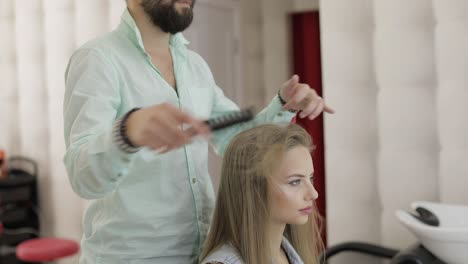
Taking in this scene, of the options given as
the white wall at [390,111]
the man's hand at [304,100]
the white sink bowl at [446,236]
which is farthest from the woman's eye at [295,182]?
the white wall at [390,111]

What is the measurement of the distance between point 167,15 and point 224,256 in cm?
44

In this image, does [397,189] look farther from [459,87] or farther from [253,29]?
[253,29]

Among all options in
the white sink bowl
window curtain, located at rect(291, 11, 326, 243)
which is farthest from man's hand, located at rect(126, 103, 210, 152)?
window curtain, located at rect(291, 11, 326, 243)

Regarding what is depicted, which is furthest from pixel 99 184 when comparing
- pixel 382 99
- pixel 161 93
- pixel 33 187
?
pixel 33 187

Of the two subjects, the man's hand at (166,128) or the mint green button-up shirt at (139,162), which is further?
the mint green button-up shirt at (139,162)

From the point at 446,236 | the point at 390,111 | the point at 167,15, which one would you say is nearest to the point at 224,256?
the point at 167,15

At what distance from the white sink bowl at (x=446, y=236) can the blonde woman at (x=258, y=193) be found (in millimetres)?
655

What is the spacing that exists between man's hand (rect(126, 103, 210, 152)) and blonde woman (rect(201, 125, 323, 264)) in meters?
0.30

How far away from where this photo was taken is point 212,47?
2814 millimetres

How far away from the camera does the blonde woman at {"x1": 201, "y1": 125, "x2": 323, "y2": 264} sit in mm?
923

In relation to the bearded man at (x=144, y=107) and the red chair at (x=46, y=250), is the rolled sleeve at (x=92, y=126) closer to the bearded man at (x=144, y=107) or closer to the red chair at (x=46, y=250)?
the bearded man at (x=144, y=107)

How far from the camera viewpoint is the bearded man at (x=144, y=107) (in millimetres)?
842

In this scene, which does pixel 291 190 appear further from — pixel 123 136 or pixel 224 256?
pixel 123 136

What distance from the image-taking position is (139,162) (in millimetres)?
905
